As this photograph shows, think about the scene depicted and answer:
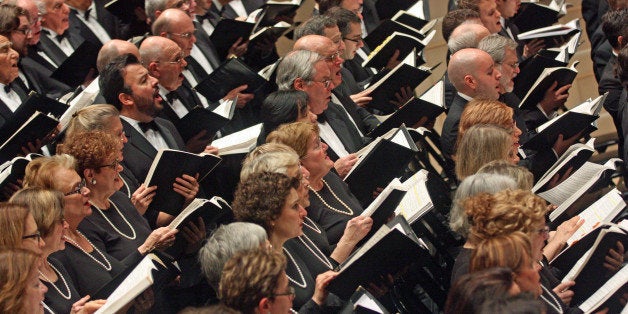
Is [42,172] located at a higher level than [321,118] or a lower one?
higher

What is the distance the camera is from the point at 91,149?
15.0ft

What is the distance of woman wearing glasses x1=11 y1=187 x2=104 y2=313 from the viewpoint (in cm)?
398

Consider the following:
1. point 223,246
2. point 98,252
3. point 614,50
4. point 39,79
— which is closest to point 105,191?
point 98,252

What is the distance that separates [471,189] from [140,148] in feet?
5.56

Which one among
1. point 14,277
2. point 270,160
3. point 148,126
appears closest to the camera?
point 14,277

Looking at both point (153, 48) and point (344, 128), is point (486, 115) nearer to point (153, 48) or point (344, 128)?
point (344, 128)

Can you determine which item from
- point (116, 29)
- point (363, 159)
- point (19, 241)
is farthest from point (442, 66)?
point (19, 241)

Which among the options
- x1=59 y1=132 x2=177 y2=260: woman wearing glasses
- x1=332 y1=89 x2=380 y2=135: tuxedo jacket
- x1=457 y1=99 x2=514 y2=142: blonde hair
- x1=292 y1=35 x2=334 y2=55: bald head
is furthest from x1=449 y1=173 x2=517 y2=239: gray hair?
x1=292 y1=35 x2=334 y2=55: bald head

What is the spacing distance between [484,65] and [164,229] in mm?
2474

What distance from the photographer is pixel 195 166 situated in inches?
186

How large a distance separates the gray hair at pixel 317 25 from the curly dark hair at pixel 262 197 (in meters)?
2.80

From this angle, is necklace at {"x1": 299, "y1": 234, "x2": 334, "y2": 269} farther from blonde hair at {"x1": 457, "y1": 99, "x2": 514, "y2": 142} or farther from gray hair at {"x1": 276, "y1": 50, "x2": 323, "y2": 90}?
gray hair at {"x1": 276, "y1": 50, "x2": 323, "y2": 90}

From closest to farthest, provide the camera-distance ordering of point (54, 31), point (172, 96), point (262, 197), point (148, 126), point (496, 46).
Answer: point (262, 197) → point (148, 126) → point (172, 96) → point (496, 46) → point (54, 31)

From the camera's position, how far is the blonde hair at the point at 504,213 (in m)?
3.79
